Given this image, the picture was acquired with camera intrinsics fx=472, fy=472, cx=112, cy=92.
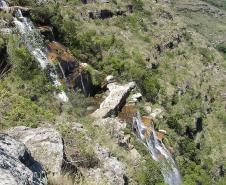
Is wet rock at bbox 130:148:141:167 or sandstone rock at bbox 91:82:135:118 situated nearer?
wet rock at bbox 130:148:141:167

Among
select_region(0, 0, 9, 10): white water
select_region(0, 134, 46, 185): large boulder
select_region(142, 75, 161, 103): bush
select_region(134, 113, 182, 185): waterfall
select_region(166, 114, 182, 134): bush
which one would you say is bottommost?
select_region(166, 114, 182, 134): bush

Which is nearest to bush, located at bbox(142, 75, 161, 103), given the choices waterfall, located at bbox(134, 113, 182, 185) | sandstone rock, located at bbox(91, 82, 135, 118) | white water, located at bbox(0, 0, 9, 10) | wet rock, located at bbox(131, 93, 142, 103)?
wet rock, located at bbox(131, 93, 142, 103)

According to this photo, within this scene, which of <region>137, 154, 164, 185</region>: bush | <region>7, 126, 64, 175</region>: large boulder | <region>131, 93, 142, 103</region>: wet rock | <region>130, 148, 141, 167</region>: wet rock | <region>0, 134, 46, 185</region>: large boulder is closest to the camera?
<region>0, 134, 46, 185</region>: large boulder

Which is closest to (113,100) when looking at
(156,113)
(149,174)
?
(156,113)

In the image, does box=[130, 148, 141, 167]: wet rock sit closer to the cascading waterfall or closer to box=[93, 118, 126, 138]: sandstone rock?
box=[93, 118, 126, 138]: sandstone rock

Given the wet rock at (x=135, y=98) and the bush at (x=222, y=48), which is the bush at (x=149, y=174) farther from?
the bush at (x=222, y=48)

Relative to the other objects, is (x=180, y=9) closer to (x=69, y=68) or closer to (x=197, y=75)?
(x=197, y=75)

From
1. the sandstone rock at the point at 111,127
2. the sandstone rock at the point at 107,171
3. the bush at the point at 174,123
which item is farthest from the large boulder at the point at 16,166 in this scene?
the bush at the point at 174,123

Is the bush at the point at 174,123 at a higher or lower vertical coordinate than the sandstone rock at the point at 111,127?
lower
